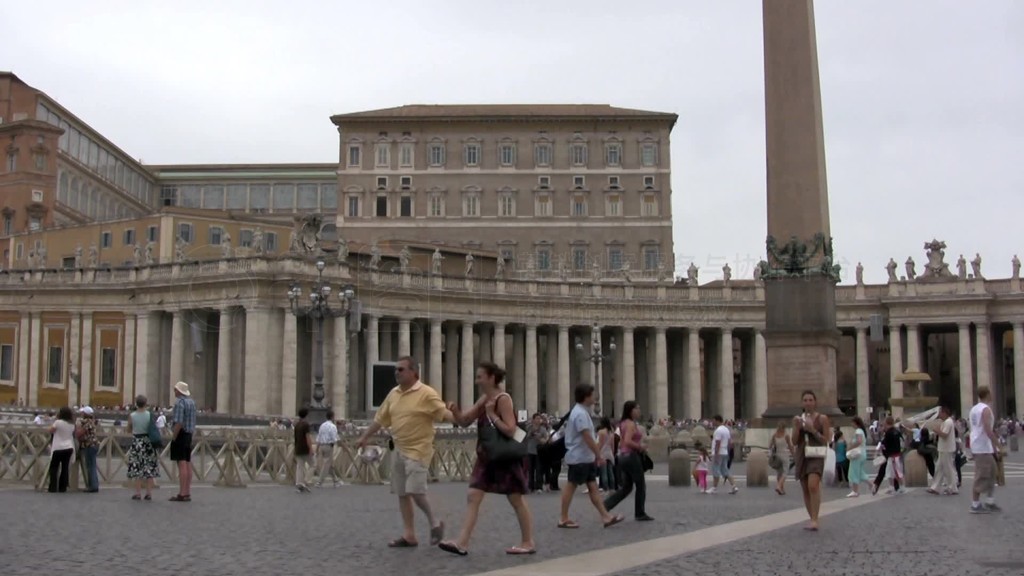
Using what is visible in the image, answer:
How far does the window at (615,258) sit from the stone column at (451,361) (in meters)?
24.2

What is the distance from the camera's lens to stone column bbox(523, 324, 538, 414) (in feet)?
201

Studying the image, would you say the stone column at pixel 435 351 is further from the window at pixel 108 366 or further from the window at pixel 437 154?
the window at pixel 437 154

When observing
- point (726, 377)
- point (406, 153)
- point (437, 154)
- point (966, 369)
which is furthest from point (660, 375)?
point (406, 153)

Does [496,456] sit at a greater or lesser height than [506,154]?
lesser

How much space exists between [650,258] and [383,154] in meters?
18.9

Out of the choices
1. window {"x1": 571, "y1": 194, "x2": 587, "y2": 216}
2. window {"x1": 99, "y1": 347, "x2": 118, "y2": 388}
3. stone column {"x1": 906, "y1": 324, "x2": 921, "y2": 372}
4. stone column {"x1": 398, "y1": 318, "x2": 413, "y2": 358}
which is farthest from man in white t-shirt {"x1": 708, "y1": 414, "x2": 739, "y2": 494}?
window {"x1": 571, "y1": 194, "x2": 587, "y2": 216}

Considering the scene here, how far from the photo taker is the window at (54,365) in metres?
57.0

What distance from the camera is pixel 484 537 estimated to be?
42.2 ft

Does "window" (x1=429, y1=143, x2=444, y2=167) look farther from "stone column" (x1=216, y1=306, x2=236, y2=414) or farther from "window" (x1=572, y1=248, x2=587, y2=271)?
"stone column" (x1=216, y1=306, x2=236, y2=414)

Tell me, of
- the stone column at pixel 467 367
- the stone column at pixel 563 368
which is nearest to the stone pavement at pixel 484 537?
the stone column at pixel 467 367

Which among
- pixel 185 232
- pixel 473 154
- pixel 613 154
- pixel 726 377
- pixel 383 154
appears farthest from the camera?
pixel 613 154

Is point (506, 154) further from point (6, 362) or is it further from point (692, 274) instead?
point (6, 362)

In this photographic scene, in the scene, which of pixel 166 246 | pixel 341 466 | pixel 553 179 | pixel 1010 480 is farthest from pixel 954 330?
pixel 341 466

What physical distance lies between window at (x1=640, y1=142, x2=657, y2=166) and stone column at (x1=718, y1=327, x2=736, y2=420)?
83.1ft
